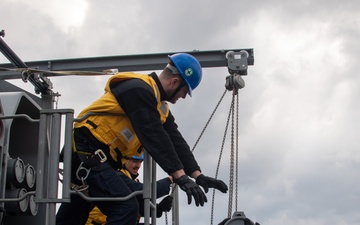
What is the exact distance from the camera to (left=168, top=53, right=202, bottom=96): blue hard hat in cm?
522

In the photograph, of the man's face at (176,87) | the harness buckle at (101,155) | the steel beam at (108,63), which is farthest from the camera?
the steel beam at (108,63)

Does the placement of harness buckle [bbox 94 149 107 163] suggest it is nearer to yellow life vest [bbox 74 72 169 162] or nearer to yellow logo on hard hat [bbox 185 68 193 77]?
yellow life vest [bbox 74 72 169 162]

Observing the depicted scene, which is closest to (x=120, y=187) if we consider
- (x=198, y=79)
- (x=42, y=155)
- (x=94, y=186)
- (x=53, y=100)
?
(x=94, y=186)

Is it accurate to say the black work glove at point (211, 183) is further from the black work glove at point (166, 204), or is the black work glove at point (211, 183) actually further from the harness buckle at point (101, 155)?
the black work glove at point (166, 204)

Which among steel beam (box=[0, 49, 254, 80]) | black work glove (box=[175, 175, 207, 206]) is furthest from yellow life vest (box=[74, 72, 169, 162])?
steel beam (box=[0, 49, 254, 80])

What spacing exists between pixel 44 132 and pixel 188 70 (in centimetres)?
132

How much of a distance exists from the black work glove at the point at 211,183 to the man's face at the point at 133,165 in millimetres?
2038

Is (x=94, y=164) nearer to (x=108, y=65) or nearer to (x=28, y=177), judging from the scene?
(x=28, y=177)

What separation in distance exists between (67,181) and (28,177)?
45.7 inches

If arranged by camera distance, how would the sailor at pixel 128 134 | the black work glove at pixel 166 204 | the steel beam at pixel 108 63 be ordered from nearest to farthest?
the sailor at pixel 128 134, the black work glove at pixel 166 204, the steel beam at pixel 108 63

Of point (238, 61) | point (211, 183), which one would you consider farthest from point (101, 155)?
point (238, 61)

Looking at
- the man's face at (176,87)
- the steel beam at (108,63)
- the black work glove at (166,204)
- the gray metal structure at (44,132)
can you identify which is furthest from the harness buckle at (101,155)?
the steel beam at (108,63)

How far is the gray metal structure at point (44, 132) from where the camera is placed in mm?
4641

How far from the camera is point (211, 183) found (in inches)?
208
